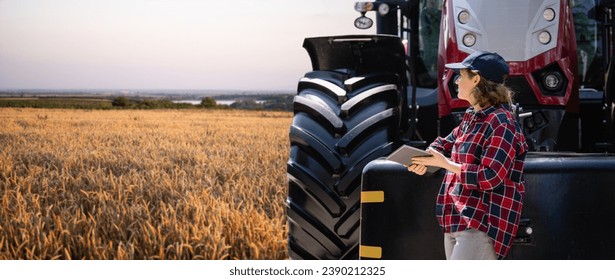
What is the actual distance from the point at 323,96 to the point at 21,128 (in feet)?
28.0

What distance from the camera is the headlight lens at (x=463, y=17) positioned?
364cm

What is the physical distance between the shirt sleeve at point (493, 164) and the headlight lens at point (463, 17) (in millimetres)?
1250

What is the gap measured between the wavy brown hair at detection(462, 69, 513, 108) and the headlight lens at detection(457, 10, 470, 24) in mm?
1149

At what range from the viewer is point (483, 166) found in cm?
247

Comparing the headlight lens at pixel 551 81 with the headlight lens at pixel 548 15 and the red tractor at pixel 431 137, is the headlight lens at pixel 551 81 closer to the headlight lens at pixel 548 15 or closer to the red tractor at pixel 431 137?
the red tractor at pixel 431 137

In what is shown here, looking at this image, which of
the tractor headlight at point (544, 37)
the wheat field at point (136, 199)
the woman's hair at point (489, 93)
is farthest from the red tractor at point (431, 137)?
the wheat field at point (136, 199)

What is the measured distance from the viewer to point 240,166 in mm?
7207

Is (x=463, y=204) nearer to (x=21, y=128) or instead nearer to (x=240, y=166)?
(x=240, y=166)

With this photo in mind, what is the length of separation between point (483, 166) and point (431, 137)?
1707 mm

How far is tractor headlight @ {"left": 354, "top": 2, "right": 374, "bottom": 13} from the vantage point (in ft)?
14.5

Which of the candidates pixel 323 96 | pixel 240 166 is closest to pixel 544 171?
pixel 323 96

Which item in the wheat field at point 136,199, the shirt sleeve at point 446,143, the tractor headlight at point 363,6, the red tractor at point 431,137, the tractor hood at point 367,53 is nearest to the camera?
the shirt sleeve at point 446,143

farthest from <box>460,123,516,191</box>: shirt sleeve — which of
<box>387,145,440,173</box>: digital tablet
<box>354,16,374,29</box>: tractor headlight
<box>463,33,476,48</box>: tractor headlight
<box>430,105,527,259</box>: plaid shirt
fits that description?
<box>354,16,374,29</box>: tractor headlight

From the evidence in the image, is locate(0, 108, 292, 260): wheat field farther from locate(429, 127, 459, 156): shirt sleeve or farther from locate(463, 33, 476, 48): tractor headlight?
locate(429, 127, 459, 156): shirt sleeve
